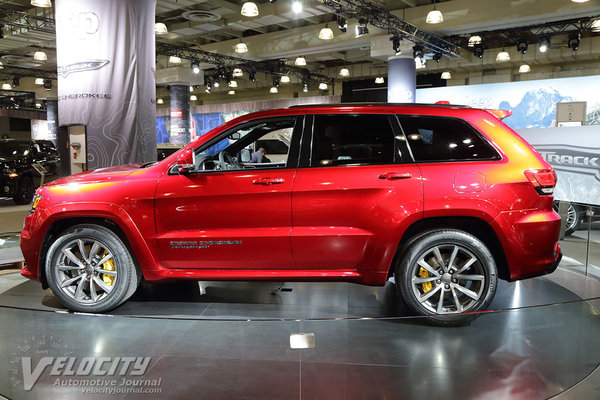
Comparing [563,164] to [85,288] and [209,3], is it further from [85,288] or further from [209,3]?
[209,3]

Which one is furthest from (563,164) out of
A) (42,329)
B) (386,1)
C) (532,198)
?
(386,1)

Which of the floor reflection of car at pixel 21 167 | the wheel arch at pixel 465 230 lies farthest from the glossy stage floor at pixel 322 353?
the floor reflection of car at pixel 21 167

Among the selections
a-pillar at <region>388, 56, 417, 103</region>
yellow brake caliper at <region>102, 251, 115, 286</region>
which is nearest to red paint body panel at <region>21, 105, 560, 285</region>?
yellow brake caliper at <region>102, 251, 115, 286</region>

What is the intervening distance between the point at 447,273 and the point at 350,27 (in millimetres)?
13091

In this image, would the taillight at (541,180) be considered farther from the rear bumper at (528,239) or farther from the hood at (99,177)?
the hood at (99,177)

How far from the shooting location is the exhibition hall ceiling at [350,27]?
12688 millimetres

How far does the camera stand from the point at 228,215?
12.0 ft

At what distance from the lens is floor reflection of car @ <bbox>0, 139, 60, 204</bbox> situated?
10531 mm

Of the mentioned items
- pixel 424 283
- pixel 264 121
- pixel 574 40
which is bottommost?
pixel 424 283

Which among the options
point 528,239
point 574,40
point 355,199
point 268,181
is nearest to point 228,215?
point 268,181

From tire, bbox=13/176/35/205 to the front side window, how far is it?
8.86 m

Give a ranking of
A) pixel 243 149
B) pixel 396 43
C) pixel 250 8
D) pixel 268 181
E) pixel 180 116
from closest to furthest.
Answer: pixel 268 181 < pixel 243 149 < pixel 250 8 < pixel 396 43 < pixel 180 116

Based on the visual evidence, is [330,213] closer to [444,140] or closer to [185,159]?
[444,140]

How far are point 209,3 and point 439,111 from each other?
11.7 meters
